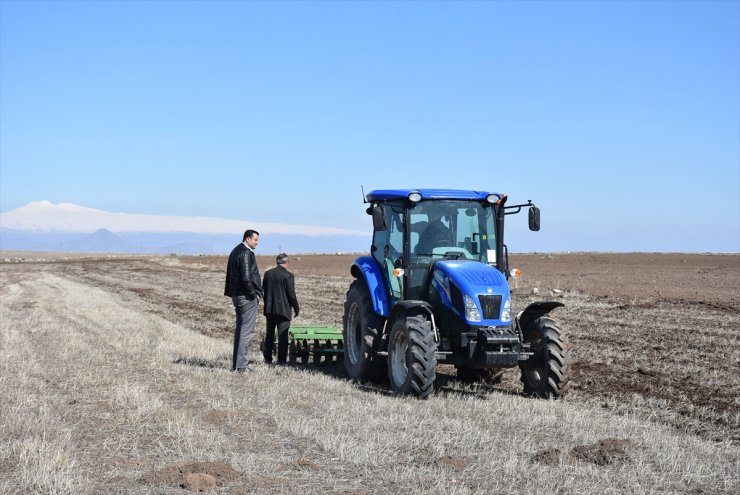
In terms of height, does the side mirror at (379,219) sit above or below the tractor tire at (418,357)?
above

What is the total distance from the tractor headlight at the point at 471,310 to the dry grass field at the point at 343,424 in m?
0.93

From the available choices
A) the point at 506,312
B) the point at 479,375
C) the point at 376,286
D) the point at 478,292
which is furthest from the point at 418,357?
the point at 479,375

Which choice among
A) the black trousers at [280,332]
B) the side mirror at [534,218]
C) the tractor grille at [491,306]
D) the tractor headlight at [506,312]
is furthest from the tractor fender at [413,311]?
the black trousers at [280,332]

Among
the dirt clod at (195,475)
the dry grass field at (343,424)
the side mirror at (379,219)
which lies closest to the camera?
the dirt clod at (195,475)

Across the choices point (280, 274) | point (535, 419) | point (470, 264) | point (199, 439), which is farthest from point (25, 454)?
point (280, 274)

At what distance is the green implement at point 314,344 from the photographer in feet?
40.3

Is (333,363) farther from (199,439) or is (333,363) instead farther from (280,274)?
(199,439)

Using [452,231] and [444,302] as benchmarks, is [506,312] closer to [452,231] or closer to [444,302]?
[444,302]

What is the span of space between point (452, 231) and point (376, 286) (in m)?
1.21

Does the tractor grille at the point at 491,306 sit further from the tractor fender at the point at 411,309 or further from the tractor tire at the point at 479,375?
the tractor tire at the point at 479,375

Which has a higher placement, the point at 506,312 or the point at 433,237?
the point at 433,237

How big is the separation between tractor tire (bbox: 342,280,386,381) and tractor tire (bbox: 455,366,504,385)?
1.24 meters

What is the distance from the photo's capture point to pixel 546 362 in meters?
9.52

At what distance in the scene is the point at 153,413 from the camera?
8258mm
